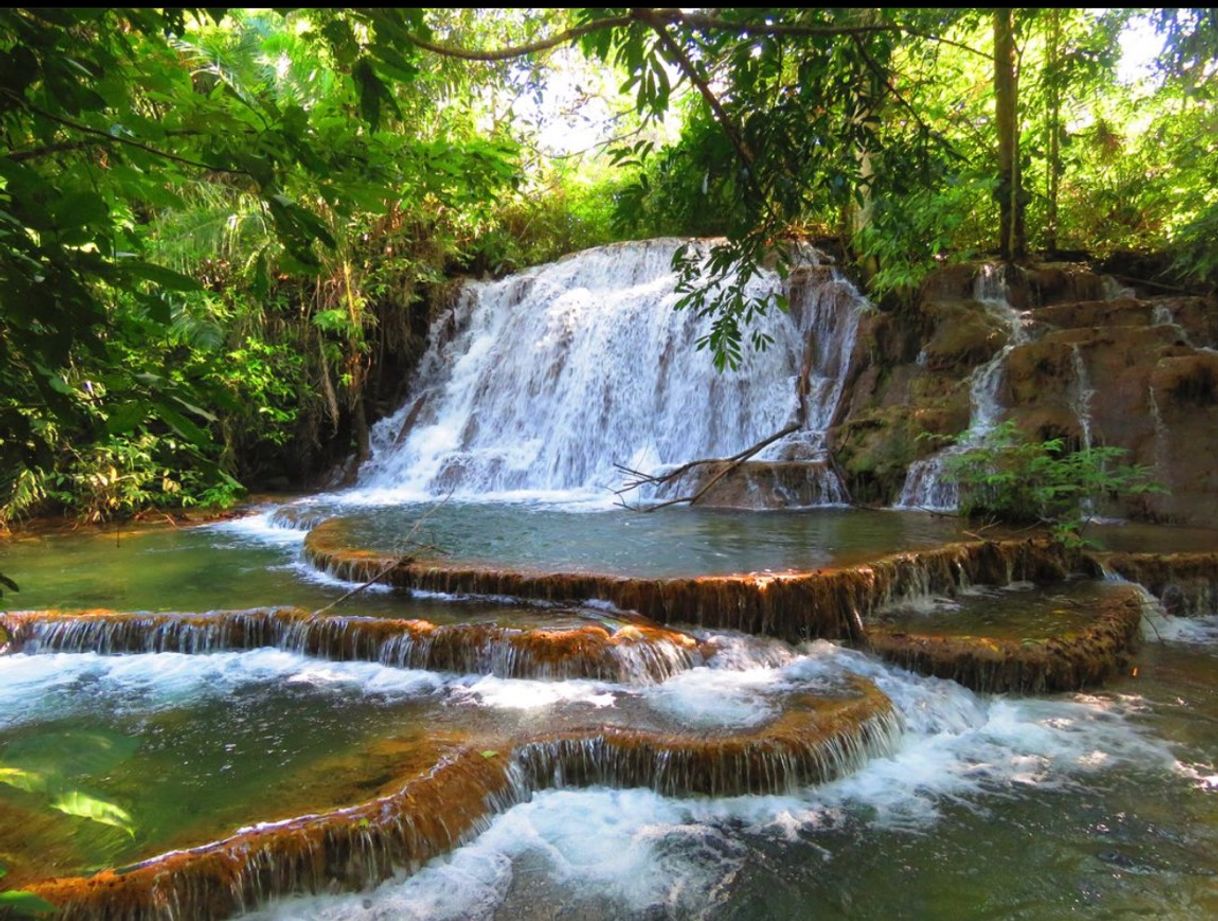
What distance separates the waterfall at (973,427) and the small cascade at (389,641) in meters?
4.76

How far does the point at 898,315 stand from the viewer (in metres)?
11.2

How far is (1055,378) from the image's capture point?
9.16m

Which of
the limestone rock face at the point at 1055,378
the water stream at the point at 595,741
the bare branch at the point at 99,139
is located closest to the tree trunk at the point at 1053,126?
the limestone rock face at the point at 1055,378

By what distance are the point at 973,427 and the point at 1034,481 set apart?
80.7 inches

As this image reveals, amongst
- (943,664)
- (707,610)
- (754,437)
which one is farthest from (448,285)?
(943,664)

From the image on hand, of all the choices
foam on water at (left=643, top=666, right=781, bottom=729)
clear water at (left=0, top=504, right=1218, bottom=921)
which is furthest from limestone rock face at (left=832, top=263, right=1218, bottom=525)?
foam on water at (left=643, top=666, right=781, bottom=729)

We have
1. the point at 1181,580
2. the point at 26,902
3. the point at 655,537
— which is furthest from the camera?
the point at 655,537

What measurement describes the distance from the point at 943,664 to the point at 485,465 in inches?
338

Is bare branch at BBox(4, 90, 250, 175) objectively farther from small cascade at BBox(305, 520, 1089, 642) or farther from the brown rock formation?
the brown rock formation

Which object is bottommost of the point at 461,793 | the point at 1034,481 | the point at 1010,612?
the point at 461,793

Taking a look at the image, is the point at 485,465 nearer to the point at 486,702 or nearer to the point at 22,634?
the point at 22,634

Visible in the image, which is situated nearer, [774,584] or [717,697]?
[717,697]

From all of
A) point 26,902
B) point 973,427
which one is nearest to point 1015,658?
point 973,427

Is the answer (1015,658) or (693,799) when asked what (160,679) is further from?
(1015,658)
